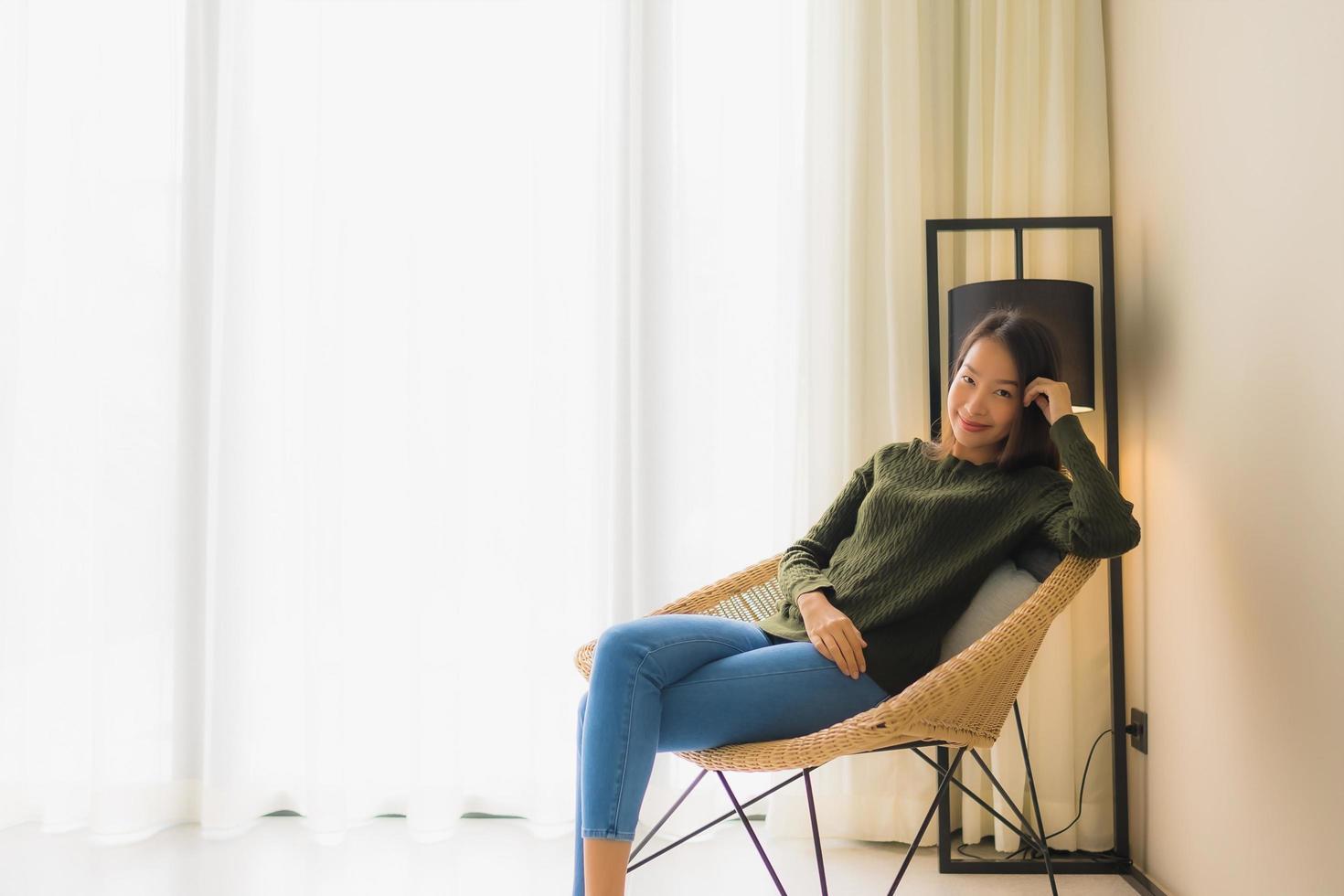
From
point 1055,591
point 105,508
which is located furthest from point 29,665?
point 1055,591

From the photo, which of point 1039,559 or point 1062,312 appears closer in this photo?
point 1039,559

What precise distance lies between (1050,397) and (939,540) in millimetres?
309

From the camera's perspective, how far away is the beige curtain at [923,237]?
217 cm

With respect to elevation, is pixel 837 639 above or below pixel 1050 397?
below

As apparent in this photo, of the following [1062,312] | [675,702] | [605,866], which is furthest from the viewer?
[1062,312]

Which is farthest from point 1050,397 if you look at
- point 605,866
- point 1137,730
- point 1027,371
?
point 605,866

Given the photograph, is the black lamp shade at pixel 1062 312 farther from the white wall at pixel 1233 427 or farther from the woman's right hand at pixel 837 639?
the woman's right hand at pixel 837 639

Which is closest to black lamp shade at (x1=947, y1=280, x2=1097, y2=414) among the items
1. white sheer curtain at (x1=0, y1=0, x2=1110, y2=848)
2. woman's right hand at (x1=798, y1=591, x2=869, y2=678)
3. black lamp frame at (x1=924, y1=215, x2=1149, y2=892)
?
black lamp frame at (x1=924, y1=215, x2=1149, y2=892)

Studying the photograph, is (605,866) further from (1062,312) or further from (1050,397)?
(1062,312)

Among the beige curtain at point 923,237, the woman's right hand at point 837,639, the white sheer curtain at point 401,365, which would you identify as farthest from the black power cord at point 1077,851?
the woman's right hand at point 837,639

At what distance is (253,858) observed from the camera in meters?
2.22

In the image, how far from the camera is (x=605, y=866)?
144cm

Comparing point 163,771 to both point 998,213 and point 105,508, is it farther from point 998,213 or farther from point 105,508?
point 998,213

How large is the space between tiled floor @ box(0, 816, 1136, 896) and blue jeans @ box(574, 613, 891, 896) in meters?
0.65
